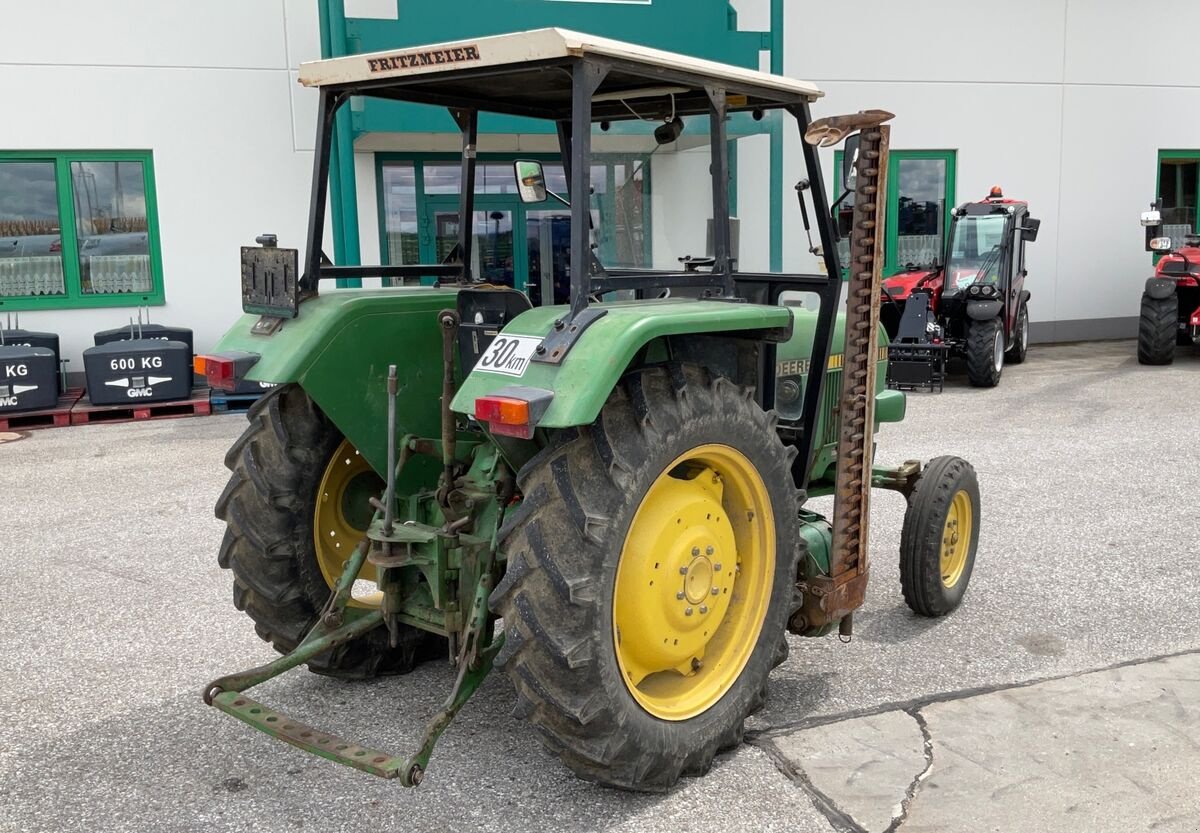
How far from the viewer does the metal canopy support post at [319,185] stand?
12.0ft

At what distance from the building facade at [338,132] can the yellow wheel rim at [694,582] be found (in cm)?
461

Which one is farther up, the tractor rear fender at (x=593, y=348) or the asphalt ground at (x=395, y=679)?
the tractor rear fender at (x=593, y=348)

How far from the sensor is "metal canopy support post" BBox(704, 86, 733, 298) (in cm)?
356

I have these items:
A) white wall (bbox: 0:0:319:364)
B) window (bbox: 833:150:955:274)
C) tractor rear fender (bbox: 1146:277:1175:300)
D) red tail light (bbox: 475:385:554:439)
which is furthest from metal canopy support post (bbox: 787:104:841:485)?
window (bbox: 833:150:955:274)

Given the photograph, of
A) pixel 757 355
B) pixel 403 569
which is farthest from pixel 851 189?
pixel 403 569

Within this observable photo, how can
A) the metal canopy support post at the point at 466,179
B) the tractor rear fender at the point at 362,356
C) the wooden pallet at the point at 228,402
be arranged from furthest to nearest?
the wooden pallet at the point at 228,402 → the metal canopy support post at the point at 466,179 → the tractor rear fender at the point at 362,356

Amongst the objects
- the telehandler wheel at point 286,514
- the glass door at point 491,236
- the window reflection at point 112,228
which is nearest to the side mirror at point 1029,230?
the glass door at point 491,236

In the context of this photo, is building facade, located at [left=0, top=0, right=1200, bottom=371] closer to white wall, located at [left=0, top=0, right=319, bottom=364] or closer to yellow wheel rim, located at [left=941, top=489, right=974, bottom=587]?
white wall, located at [left=0, top=0, right=319, bottom=364]

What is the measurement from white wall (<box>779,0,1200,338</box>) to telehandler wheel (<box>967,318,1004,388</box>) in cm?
302

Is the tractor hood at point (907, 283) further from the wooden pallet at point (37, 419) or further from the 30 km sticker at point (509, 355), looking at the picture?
the 30 km sticker at point (509, 355)

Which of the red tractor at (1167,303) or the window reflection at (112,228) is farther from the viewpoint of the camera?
the red tractor at (1167,303)

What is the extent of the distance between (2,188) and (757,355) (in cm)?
1022

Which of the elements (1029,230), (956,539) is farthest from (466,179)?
(1029,230)

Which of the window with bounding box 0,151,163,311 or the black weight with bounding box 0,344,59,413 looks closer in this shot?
the black weight with bounding box 0,344,59,413
